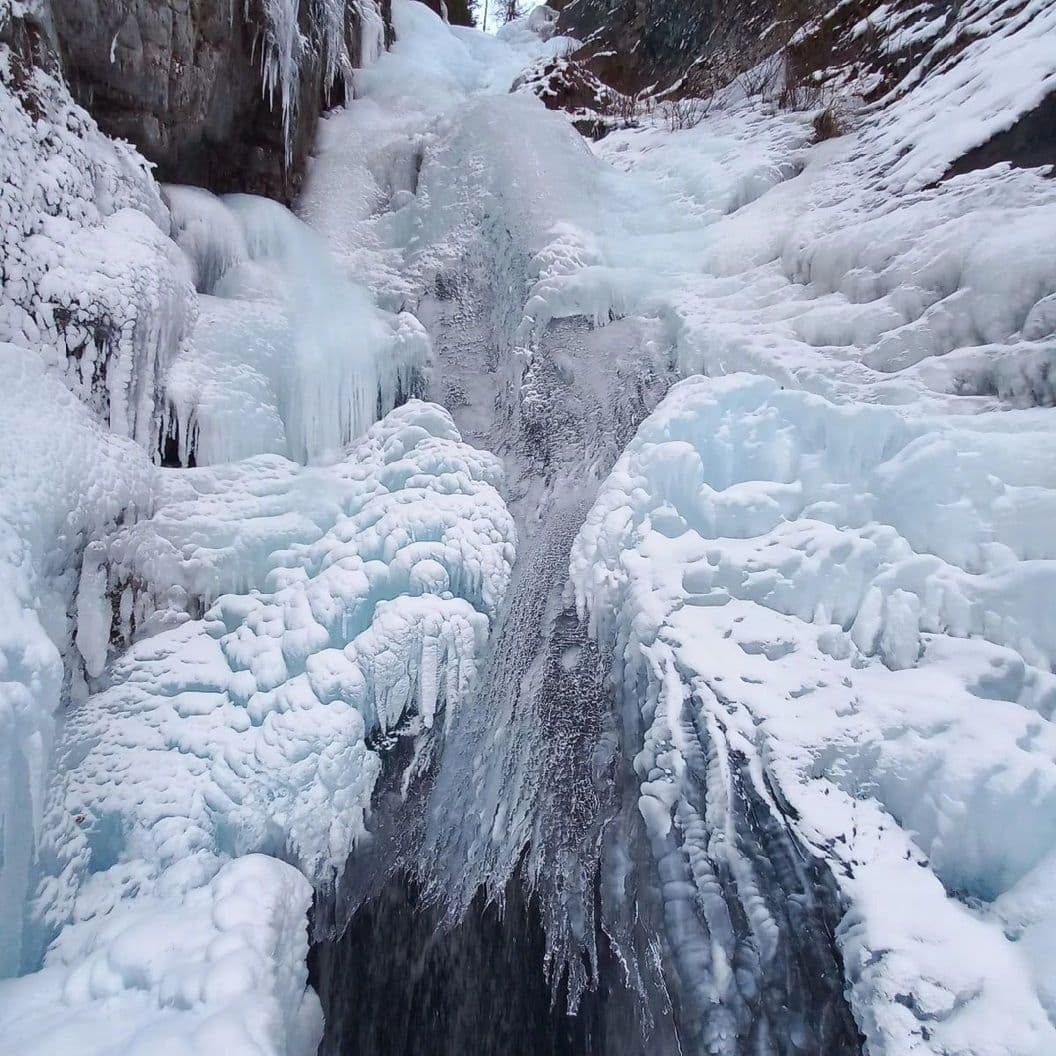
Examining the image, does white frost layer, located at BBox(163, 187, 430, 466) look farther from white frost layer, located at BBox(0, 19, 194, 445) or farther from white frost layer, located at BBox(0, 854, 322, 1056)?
white frost layer, located at BBox(0, 854, 322, 1056)

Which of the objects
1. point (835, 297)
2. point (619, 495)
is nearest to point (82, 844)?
point (619, 495)

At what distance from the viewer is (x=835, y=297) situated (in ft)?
10.4

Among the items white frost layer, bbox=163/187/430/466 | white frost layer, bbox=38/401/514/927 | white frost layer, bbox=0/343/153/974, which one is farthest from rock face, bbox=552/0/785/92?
white frost layer, bbox=0/343/153/974

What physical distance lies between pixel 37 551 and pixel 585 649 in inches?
80.6

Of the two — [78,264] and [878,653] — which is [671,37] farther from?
[878,653]

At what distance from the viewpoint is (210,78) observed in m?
4.35

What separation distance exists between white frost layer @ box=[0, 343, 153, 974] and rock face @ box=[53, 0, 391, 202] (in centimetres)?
205

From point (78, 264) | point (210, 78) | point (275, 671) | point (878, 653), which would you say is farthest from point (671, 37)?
point (275, 671)

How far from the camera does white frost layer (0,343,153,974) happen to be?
2166mm

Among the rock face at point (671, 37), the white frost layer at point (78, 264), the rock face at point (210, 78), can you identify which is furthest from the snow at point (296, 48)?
the rock face at point (671, 37)

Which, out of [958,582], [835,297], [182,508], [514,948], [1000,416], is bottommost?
[514,948]

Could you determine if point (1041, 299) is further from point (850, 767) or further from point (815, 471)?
point (850, 767)

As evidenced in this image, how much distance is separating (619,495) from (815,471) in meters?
0.77

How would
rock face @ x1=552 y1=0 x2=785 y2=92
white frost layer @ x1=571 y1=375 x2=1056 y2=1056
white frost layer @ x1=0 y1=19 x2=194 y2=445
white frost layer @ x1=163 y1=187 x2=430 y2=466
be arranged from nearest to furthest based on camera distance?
1. white frost layer @ x1=571 y1=375 x2=1056 y2=1056
2. white frost layer @ x1=0 y1=19 x2=194 y2=445
3. white frost layer @ x1=163 y1=187 x2=430 y2=466
4. rock face @ x1=552 y1=0 x2=785 y2=92
